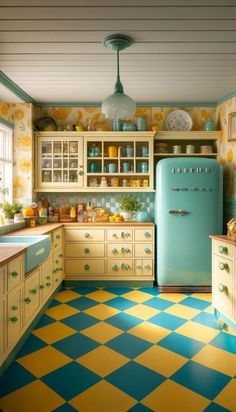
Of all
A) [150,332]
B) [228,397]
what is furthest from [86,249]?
[228,397]

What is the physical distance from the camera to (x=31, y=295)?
258cm

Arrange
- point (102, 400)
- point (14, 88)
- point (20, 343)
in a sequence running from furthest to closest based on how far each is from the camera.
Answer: point (14, 88)
point (20, 343)
point (102, 400)

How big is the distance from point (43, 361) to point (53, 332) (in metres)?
0.46

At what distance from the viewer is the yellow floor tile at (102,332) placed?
2.55 m

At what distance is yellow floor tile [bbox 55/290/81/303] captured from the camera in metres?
3.49

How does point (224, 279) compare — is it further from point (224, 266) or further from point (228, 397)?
point (228, 397)

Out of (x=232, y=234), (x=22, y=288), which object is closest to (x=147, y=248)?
(x=232, y=234)

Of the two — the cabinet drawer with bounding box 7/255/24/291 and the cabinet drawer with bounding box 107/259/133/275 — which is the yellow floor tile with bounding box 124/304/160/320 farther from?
the cabinet drawer with bounding box 7/255/24/291

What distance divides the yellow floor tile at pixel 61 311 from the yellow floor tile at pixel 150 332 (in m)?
0.72

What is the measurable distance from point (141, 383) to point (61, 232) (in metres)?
2.24

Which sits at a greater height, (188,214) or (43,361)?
(188,214)

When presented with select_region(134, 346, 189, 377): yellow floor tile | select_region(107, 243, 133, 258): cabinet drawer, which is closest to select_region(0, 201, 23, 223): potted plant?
select_region(107, 243, 133, 258): cabinet drawer

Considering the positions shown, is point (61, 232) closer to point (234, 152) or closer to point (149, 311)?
point (149, 311)

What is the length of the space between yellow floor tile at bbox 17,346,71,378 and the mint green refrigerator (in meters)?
1.82
